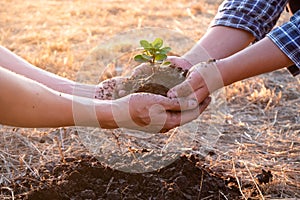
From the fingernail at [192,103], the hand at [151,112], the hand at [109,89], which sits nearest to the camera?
the hand at [151,112]

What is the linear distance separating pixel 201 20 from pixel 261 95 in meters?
2.10

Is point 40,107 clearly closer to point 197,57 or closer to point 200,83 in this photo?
point 200,83

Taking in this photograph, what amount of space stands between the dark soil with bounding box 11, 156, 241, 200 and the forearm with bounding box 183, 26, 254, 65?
45cm

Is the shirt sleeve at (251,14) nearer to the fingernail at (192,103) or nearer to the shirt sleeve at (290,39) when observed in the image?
the shirt sleeve at (290,39)

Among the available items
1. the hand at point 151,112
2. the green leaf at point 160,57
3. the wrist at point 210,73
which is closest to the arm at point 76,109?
the hand at point 151,112

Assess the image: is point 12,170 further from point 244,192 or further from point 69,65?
point 69,65

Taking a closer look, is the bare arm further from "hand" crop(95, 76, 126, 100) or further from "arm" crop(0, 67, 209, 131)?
"hand" crop(95, 76, 126, 100)

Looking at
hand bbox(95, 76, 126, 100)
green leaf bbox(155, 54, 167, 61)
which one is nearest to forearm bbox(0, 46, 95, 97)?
hand bbox(95, 76, 126, 100)

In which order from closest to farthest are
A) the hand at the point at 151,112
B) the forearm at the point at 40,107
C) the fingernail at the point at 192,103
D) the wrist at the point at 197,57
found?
1. the forearm at the point at 40,107
2. the hand at the point at 151,112
3. the fingernail at the point at 192,103
4. the wrist at the point at 197,57

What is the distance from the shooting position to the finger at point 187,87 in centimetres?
176

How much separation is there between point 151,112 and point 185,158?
0.34 m

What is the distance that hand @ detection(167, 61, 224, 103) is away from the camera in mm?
1771

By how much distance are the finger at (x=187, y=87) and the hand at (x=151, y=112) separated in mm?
33

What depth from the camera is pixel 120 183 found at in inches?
69.5
